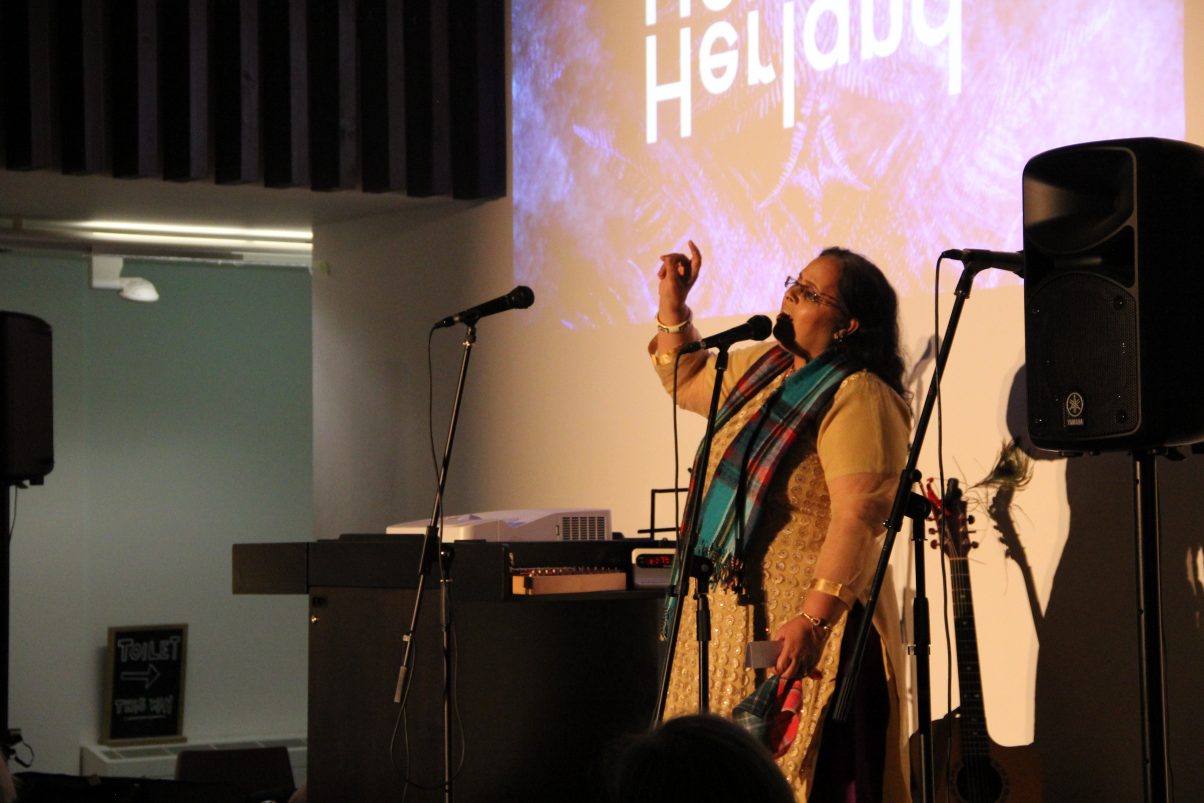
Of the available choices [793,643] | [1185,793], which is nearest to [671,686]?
[793,643]

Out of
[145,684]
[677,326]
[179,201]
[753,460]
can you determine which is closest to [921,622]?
[753,460]

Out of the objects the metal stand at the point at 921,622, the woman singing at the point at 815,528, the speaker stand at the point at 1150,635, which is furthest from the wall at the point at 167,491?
the speaker stand at the point at 1150,635

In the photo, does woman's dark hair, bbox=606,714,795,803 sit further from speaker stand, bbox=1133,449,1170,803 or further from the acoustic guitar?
the acoustic guitar

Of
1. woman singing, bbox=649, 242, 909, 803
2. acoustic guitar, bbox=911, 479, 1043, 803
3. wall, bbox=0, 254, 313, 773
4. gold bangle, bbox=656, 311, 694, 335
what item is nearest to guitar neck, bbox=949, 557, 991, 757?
acoustic guitar, bbox=911, 479, 1043, 803

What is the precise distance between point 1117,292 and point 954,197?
1.12 m

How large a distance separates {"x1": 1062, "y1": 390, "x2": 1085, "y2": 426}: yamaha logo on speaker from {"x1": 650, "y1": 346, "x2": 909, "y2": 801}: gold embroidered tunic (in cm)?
44

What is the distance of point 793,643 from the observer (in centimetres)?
284

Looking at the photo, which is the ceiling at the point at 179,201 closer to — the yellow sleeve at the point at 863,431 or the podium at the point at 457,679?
the podium at the point at 457,679

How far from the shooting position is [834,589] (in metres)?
2.87

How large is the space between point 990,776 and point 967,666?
23 centimetres

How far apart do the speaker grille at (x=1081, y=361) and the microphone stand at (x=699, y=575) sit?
560 mm

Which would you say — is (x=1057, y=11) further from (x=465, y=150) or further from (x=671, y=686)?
(x=465, y=150)

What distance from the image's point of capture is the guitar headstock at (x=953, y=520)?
10.7ft

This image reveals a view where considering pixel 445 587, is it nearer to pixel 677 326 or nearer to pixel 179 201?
pixel 677 326
